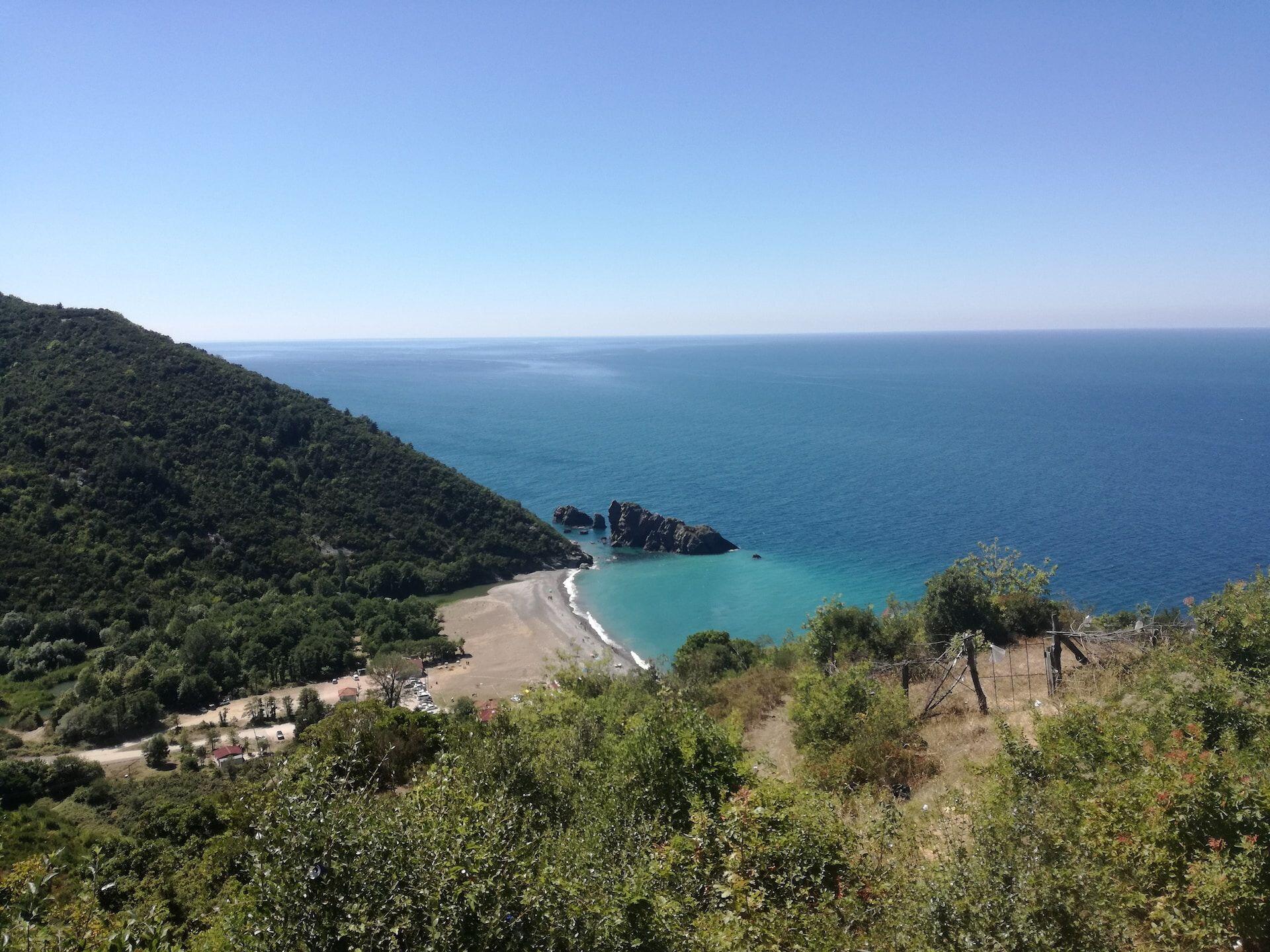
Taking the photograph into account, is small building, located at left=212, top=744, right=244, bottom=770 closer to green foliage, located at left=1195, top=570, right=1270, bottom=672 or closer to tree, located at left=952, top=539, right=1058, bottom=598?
tree, located at left=952, top=539, right=1058, bottom=598

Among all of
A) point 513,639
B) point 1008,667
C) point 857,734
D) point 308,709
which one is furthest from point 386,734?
point 513,639

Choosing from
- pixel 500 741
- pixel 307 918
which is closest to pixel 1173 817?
pixel 307 918

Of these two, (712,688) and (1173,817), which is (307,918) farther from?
(712,688)

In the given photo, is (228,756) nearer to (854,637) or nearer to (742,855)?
(854,637)

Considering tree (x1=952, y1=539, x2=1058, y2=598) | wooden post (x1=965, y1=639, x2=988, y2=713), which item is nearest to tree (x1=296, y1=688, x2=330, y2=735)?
wooden post (x1=965, y1=639, x2=988, y2=713)

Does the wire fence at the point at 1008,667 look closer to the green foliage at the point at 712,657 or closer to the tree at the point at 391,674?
the green foliage at the point at 712,657
